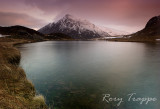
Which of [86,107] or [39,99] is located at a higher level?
[39,99]

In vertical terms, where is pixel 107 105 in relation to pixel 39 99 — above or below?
below

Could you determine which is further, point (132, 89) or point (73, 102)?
point (132, 89)

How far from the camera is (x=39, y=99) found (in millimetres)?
8875

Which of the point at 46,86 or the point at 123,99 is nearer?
the point at 123,99

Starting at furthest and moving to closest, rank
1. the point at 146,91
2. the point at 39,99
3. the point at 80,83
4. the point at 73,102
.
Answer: the point at 80,83, the point at 146,91, the point at 73,102, the point at 39,99

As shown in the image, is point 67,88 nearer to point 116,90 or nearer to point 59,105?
point 59,105

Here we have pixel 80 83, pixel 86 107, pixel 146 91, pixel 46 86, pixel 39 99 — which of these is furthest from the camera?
pixel 80 83

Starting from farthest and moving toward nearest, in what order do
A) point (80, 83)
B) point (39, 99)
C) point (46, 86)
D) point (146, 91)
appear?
point (80, 83)
point (46, 86)
point (146, 91)
point (39, 99)

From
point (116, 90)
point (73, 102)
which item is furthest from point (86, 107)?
point (116, 90)

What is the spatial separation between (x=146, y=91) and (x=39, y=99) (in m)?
11.2

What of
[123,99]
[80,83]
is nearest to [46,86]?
[80,83]

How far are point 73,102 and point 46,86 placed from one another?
5000mm

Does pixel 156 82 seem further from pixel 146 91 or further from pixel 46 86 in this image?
pixel 46 86

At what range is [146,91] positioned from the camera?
13.6 meters
